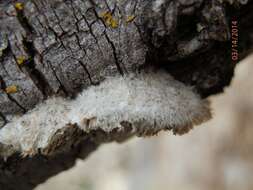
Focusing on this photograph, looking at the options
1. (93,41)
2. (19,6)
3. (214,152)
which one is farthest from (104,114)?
(214,152)

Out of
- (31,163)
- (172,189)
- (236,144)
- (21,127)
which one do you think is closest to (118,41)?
(21,127)

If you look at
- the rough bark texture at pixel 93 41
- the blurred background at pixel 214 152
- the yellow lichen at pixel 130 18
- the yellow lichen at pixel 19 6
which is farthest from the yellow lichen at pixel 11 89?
the blurred background at pixel 214 152

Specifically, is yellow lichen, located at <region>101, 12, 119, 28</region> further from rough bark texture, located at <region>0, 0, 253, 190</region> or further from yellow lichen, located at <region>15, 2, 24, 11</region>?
yellow lichen, located at <region>15, 2, 24, 11</region>

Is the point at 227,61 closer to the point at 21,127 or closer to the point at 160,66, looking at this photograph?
the point at 160,66

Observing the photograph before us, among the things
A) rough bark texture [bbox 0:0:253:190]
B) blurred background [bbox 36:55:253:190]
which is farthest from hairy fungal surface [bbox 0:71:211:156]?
blurred background [bbox 36:55:253:190]

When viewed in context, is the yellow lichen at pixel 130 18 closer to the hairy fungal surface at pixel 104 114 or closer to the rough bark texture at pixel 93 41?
the rough bark texture at pixel 93 41

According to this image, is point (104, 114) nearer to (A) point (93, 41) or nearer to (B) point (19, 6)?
(A) point (93, 41)
